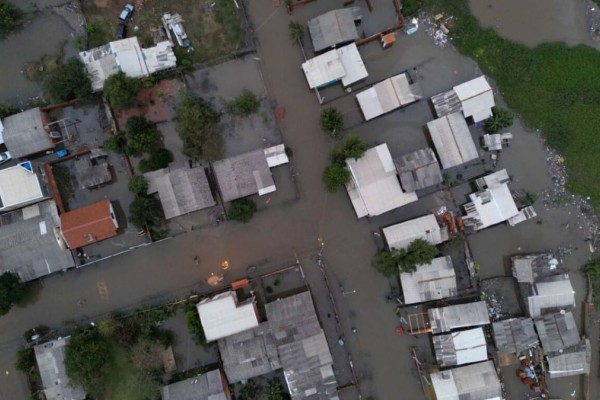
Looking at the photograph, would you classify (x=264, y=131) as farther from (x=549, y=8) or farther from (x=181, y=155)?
(x=549, y=8)

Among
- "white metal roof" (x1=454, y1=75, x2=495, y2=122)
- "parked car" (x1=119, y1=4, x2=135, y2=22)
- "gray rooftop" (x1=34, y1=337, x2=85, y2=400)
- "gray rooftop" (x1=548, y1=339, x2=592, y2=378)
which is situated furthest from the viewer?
"parked car" (x1=119, y1=4, x2=135, y2=22)

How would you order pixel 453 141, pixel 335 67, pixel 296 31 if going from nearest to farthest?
pixel 335 67, pixel 453 141, pixel 296 31

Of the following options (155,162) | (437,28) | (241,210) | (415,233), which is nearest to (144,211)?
(155,162)

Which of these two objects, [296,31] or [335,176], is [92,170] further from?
[296,31]

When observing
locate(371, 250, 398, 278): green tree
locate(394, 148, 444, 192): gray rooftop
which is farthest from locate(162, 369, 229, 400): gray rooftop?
locate(394, 148, 444, 192): gray rooftop

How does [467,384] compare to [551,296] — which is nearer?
[467,384]

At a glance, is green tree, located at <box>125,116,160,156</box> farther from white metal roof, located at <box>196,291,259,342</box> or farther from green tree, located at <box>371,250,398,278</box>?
green tree, located at <box>371,250,398,278</box>
